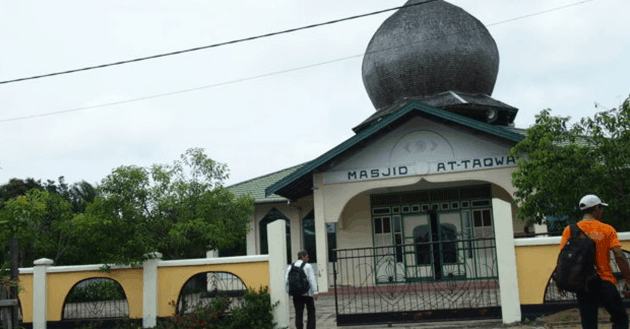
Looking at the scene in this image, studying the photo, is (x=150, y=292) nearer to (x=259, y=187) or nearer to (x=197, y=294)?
(x=197, y=294)

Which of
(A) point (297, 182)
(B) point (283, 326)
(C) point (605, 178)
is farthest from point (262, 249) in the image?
(C) point (605, 178)

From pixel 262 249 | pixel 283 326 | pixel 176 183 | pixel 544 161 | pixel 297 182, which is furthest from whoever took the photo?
pixel 262 249

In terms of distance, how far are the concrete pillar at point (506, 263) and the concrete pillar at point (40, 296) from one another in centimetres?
870

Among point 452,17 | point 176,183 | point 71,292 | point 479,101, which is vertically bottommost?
point 71,292

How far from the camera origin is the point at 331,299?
1609cm

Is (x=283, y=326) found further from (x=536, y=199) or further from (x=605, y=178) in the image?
(x=605, y=178)

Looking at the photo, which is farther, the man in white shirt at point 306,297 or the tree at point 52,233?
the tree at point 52,233

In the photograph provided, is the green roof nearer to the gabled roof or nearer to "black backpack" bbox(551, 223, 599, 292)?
the gabled roof

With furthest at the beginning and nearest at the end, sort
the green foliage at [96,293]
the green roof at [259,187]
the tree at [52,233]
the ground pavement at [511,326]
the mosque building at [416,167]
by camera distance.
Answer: the green roof at [259,187] → the tree at [52,233] → the mosque building at [416,167] → the green foliage at [96,293] → the ground pavement at [511,326]

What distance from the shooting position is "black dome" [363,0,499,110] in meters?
20.4

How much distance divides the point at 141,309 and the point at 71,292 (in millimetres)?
1760

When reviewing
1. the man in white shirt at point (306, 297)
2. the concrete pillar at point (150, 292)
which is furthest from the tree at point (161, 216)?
the man in white shirt at point (306, 297)

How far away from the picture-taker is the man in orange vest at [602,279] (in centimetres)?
593

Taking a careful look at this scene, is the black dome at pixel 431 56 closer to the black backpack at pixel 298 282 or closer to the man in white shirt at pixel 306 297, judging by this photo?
the man in white shirt at pixel 306 297
